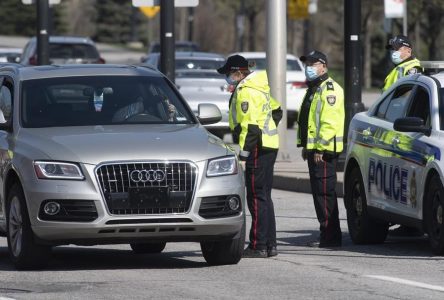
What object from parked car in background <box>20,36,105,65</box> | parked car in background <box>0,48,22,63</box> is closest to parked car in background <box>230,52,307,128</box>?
parked car in background <box>20,36,105,65</box>

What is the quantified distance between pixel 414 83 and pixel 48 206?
12.4ft

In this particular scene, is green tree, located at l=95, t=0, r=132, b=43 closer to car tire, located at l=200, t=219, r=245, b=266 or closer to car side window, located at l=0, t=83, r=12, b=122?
car side window, located at l=0, t=83, r=12, b=122

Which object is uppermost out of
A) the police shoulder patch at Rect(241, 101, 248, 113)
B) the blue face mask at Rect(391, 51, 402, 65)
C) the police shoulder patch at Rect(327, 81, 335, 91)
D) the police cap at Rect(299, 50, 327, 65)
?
the police cap at Rect(299, 50, 327, 65)

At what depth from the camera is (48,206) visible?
36.3 ft

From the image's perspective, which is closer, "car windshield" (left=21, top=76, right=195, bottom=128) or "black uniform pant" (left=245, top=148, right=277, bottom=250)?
"car windshield" (left=21, top=76, right=195, bottom=128)

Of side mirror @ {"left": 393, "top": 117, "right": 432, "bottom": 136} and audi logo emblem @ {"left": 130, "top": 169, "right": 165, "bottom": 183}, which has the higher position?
side mirror @ {"left": 393, "top": 117, "right": 432, "bottom": 136}

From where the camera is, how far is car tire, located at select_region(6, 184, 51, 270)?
11.3 meters

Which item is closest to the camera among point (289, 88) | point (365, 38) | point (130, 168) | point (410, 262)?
point (130, 168)

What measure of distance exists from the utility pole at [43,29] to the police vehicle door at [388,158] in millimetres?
14631

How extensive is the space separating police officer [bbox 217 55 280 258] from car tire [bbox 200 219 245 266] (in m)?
0.66

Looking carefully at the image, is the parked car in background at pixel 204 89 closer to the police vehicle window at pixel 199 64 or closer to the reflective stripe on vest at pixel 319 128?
the police vehicle window at pixel 199 64

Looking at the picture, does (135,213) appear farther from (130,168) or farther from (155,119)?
(155,119)

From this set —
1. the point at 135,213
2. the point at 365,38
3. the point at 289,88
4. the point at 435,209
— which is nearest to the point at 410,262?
the point at 435,209

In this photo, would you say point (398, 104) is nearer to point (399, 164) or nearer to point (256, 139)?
point (399, 164)
